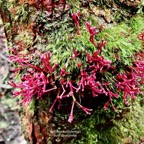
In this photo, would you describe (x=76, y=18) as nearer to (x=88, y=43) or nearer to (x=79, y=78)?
(x=88, y=43)

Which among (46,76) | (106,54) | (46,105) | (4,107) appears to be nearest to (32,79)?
(46,76)

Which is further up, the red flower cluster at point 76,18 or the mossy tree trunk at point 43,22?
the red flower cluster at point 76,18

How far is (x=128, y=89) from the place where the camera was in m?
1.16

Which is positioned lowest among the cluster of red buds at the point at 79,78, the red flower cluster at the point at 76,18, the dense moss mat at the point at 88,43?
the cluster of red buds at the point at 79,78

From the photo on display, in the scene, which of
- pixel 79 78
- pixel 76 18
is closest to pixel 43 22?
pixel 76 18

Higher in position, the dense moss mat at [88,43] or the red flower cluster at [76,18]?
the red flower cluster at [76,18]

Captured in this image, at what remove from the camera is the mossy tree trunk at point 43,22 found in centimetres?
123

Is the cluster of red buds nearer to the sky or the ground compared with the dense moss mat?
nearer to the ground

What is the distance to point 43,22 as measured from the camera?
4.03ft

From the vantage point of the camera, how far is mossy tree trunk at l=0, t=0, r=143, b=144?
1227 millimetres

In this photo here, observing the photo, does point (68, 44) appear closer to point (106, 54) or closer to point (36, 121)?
point (106, 54)

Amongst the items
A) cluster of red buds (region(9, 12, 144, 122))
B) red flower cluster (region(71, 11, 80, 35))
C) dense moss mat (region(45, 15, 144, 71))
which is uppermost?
red flower cluster (region(71, 11, 80, 35))

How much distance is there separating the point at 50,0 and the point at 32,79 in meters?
0.34

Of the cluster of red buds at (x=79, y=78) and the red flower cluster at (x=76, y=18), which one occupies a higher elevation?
the red flower cluster at (x=76, y=18)
